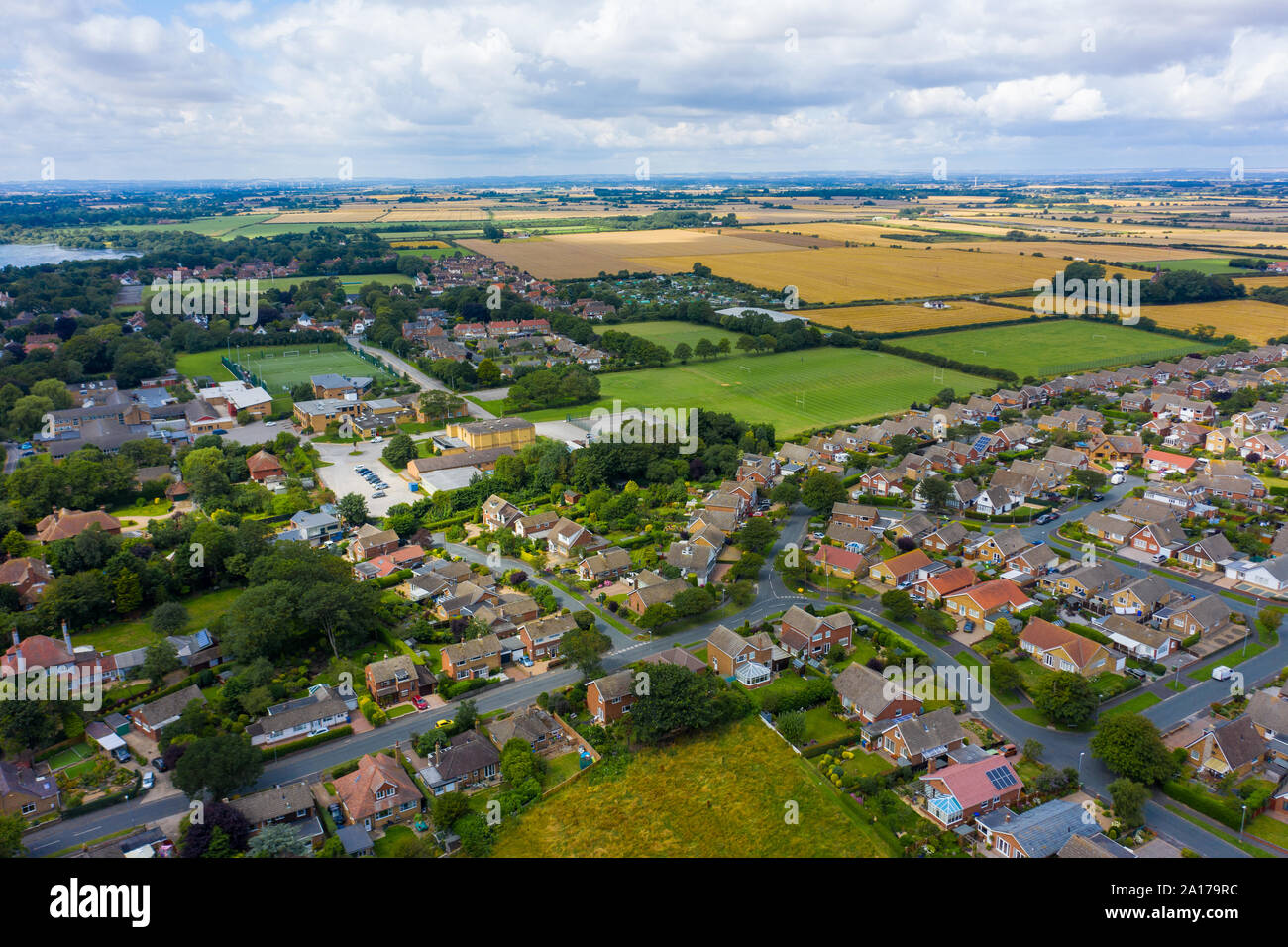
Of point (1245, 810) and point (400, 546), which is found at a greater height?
point (400, 546)

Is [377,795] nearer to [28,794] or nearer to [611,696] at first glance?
[611,696]

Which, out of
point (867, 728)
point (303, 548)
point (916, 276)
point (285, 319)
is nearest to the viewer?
point (867, 728)

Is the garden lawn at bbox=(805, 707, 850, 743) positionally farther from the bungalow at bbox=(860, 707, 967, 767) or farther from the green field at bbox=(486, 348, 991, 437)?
the green field at bbox=(486, 348, 991, 437)

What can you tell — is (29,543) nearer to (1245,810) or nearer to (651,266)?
(1245,810)

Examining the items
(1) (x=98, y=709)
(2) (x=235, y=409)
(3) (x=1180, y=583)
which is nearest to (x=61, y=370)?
(2) (x=235, y=409)

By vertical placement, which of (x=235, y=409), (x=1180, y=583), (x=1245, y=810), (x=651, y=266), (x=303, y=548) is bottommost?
(x=1245, y=810)

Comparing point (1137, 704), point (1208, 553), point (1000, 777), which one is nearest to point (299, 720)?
point (1000, 777)

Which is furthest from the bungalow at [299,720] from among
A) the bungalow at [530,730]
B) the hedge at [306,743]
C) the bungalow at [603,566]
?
the bungalow at [603,566]
